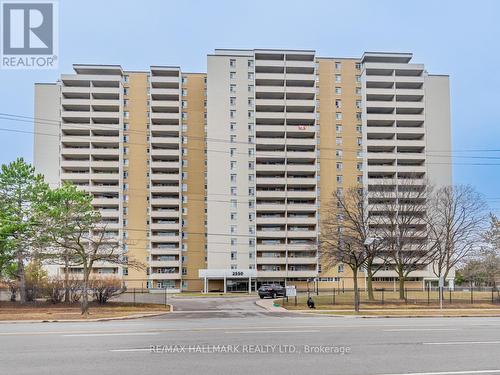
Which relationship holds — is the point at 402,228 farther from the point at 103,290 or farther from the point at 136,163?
the point at 136,163

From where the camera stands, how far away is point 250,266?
271 feet

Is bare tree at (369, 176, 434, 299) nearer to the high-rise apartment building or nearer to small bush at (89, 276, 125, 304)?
small bush at (89, 276, 125, 304)

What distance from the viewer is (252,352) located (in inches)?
503

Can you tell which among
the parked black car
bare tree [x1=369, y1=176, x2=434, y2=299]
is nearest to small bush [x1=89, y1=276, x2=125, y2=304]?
the parked black car

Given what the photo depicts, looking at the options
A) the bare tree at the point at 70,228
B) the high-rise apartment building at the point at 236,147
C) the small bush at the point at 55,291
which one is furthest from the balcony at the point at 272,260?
the small bush at the point at 55,291

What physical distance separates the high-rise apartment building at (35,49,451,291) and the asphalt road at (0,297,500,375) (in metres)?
65.6

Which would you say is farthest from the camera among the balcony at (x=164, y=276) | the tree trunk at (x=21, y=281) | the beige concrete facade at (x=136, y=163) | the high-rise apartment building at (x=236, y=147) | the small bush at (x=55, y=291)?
the beige concrete facade at (x=136, y=163)

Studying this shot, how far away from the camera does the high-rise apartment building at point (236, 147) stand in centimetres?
8394

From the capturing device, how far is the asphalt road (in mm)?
10633

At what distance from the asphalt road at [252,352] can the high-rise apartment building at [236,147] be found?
2581 inches

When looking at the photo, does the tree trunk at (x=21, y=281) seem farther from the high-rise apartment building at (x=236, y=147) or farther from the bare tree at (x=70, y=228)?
the high-rise apartment building at (x=236, y=147)

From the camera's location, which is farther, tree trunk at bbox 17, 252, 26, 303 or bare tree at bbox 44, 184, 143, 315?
tree trunk at bbox 17, 252, 26, 303

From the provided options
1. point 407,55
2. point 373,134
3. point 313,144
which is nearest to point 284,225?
point 313,144

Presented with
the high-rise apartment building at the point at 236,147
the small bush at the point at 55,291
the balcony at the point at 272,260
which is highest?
the high-rise apartment building at the point at 236,147
